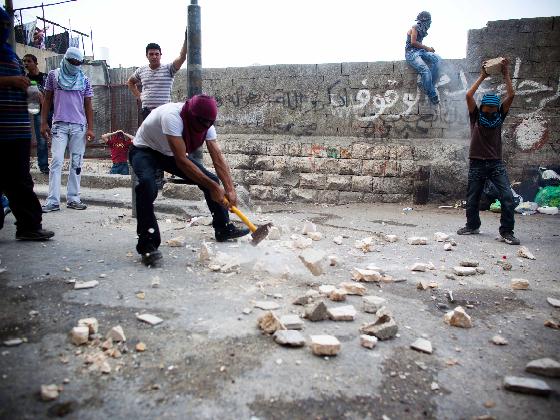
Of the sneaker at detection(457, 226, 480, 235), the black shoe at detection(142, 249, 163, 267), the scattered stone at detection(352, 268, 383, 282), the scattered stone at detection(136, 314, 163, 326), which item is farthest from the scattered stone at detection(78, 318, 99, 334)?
the sneaker at detection(457, 226, 480, 235)

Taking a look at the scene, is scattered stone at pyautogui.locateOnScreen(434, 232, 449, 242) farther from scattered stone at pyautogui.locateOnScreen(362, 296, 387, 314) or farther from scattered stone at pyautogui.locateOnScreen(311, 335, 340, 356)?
scattered stone at pyautogui.locateOnScreen(311, 335, 340, 356)

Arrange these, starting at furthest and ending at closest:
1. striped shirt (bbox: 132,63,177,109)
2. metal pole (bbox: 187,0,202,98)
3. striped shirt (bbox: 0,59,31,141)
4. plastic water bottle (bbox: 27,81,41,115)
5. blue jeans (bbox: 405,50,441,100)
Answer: blue jeans (bbox: 405,50,441,100) < striped shirt (bbox: 132,63,177,109) < metal pole (bbox: 187,0,202,98) < plastic water bottle (bbox: 27,81,41,115) < striped shirt (bbox: 0,59,31,141)

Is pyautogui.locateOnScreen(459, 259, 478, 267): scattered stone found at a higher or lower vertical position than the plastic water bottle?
lower

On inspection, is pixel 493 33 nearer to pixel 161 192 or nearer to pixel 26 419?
pixel 161 192

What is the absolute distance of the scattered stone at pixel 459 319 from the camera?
217 centimetres

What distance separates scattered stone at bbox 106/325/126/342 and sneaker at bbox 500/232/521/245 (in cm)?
387

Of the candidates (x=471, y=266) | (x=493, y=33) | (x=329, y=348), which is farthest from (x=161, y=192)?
(x=493, y=33)

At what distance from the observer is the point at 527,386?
1604 millimetres

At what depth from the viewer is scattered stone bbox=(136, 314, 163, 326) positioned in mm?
2049

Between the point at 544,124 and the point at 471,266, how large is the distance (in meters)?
4.06

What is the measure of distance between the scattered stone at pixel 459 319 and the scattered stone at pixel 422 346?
1.03 feet

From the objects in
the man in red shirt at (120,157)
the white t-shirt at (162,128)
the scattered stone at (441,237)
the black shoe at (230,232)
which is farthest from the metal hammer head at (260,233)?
the man in red shirt at (120,157)

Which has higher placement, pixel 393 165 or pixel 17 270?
pixel 393 165

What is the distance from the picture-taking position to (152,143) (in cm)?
321
